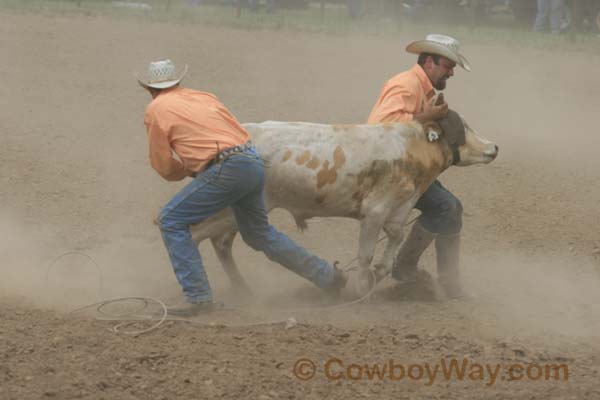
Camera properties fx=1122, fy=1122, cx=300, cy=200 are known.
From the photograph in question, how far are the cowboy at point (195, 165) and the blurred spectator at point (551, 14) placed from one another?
1438cm

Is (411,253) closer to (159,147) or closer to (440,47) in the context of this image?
(440,47)

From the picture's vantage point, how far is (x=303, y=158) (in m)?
7.52

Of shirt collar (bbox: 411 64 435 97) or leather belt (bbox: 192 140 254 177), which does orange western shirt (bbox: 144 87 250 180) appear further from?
shirt collar (bbox: 411 64 435 97)

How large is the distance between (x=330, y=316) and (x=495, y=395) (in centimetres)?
186

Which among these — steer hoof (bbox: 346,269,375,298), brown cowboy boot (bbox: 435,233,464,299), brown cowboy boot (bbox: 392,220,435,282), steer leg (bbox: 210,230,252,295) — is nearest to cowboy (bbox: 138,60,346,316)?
steer leg (bbox: 210,230,252,295)

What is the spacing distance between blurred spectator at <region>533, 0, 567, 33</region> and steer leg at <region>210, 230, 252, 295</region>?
13.9m

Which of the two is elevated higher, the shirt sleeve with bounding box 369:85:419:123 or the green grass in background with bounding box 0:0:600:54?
the shirt sleeve with bounding box 369:85:419:123

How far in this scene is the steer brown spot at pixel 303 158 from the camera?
296 inches

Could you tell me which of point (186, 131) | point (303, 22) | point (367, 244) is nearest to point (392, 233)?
point (367, 244)

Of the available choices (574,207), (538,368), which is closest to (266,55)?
(574,207)

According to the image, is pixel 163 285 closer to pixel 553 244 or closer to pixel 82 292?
pixel 82 292

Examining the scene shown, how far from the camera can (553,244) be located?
9.91 metres

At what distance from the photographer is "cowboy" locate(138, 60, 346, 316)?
7.21 metres

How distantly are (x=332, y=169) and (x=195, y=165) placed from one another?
938 mm
